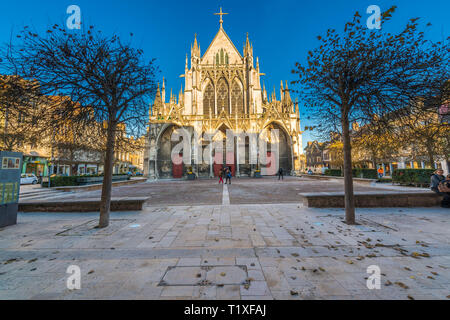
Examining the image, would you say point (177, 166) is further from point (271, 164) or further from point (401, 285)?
point (401, 285)

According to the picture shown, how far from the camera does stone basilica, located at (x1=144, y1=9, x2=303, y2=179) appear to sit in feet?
A: 93.3

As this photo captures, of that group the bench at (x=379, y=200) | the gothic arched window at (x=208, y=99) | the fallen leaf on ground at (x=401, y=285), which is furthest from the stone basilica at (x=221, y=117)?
the fallen leaf on ground at (x=401, y=285)

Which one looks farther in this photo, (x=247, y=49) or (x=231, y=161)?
(x=247, y=49)

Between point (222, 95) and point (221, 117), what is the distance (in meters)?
5.93

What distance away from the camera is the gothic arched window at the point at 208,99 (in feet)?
105

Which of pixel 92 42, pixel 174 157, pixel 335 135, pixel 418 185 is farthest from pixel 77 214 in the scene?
pixel 174 157

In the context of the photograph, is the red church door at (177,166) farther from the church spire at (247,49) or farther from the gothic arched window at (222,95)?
the church spire at (247,49)

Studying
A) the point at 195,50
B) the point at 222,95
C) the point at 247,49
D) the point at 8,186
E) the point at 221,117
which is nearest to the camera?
the point at 8,186

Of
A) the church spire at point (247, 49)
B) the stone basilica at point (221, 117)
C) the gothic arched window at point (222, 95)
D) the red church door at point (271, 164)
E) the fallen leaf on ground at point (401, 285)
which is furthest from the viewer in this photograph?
the church spire at point (247, 49)

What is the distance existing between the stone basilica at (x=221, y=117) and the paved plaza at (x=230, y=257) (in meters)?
23.2

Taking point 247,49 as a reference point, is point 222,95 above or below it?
below

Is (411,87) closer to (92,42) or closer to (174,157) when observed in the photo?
(92,42)

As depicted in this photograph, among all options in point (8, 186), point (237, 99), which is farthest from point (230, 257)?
point (237, 99)

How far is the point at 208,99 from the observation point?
32312 mm
